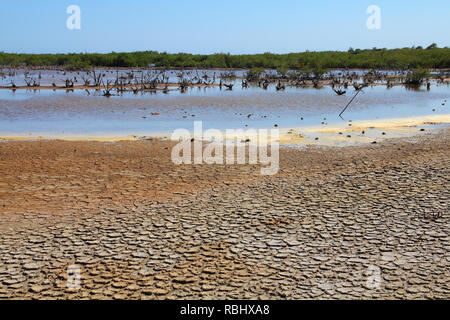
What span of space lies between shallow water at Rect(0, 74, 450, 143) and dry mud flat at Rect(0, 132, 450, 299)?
5.93 m

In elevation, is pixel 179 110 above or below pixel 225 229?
above

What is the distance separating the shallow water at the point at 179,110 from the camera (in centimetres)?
1622

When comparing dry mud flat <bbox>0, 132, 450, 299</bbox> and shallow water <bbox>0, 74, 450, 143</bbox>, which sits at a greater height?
shallow water <bbox>0, 74, 450, 143</bbox>

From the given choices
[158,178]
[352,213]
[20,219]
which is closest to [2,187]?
[20,219]

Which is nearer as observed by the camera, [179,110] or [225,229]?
[225,229]

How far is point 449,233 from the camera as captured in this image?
235 inches

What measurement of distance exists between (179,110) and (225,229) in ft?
49.5

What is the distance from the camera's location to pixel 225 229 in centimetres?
626

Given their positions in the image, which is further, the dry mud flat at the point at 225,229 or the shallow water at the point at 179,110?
the shallow water at the point at 179,110

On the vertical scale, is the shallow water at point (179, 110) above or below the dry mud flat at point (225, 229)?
above

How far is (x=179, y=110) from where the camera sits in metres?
20.9

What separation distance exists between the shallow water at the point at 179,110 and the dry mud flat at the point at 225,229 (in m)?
5.93

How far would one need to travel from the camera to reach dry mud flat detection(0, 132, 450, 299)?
4.77 meters
